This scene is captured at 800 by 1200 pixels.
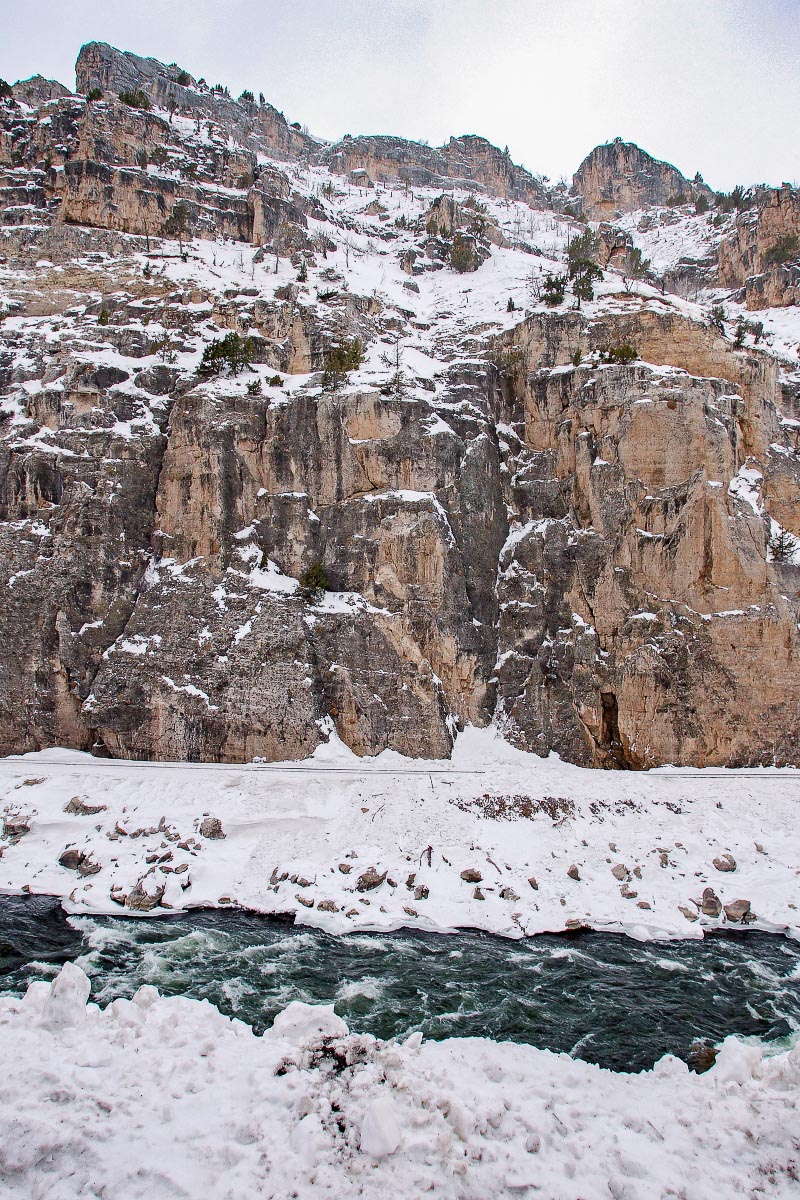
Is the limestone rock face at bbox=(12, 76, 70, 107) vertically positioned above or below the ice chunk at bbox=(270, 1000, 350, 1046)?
above

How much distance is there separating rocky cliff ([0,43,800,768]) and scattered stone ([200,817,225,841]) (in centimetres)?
572

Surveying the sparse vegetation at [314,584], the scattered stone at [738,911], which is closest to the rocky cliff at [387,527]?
the sparse vegetation at [314,584]

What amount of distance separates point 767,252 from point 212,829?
73.3 m

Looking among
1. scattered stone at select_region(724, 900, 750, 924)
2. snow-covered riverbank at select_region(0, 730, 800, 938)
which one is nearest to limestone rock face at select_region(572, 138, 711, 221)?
snow-covered riverbank at select_region(0, 730, 800, 938)

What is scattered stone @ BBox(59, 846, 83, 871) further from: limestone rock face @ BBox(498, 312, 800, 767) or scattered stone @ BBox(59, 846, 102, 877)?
limestone rock face @ BBox(498, 312, 800, 767)

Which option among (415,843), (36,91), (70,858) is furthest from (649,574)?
(36,91)

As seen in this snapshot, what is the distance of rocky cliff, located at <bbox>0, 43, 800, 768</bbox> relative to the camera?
83.9ft

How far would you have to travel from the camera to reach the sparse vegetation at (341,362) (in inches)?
1282

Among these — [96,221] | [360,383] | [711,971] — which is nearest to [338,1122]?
[711,971]

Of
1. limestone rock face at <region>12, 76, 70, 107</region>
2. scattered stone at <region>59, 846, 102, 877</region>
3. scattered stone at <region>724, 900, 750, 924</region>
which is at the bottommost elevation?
scattered stone at <region>724, 900, 750, 924</region>

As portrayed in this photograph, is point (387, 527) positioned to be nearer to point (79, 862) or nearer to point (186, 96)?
point (79, 862)

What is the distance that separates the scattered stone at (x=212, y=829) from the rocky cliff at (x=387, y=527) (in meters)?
5.72

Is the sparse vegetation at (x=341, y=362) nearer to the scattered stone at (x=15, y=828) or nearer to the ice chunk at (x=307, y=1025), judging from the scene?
the scattered stone at (x=15, y=828)

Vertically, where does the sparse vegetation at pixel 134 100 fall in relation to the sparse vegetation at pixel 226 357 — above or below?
above
